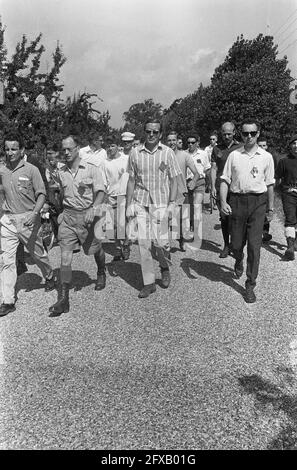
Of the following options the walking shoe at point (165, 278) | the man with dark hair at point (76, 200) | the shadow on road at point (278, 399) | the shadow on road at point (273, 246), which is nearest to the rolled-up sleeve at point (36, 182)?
the man with dark hair at point (76, 200)

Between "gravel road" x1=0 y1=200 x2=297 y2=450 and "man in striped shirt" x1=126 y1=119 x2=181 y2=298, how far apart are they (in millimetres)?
619

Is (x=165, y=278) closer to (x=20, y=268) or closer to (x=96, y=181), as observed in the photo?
(x=96, y=181)

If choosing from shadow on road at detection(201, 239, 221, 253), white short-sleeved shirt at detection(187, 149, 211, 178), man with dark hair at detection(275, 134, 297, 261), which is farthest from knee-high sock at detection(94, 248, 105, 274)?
white short-sleeved shirt at detection(187, 149, 211, 178)

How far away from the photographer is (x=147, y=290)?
504cm

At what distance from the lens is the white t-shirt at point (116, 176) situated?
22.6 ft

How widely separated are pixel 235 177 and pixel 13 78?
7151 mm

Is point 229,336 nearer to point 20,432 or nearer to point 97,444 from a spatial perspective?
point 97,444

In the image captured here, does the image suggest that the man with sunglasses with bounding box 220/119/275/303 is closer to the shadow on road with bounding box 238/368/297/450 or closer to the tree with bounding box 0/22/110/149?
the shadow on road with bounding box 238/368/297/450

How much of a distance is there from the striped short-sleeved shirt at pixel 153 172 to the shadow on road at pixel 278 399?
2.56 m

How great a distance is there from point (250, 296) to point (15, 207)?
9.83 ft

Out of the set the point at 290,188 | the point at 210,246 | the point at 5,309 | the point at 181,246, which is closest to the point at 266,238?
the point at 210,246

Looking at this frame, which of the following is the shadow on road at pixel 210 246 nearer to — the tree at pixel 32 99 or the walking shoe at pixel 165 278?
the walking shoe at pixel 165 278
